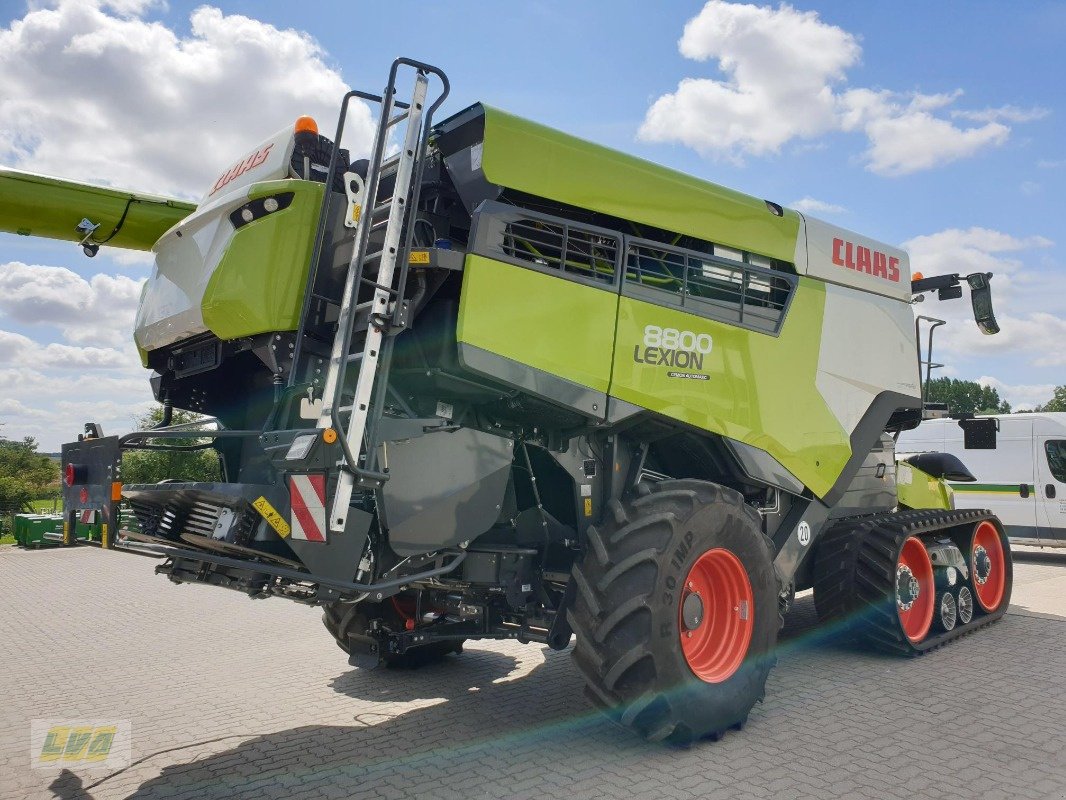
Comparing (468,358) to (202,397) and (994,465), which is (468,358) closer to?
(202,397)

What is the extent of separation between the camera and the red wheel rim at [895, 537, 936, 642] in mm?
6664

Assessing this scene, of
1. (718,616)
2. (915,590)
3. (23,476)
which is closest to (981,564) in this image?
(915,590)

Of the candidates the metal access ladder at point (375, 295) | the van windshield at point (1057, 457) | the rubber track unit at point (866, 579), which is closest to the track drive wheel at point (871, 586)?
the rubber track unit at point (866, 579)

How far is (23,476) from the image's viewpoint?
2470 cm

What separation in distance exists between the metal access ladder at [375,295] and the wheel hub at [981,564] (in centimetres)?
677

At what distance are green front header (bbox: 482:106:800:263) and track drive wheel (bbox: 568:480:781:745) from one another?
156cm

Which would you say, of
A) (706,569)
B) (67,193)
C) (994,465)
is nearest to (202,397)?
(67,193)

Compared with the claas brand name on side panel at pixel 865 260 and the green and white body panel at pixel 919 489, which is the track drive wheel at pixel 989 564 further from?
the claas brand name on side panel at pixel 865 260

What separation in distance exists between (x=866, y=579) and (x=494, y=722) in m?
3.22

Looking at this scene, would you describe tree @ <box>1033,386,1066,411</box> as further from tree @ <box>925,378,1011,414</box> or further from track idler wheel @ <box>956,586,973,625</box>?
track idler wheel @ <box>956,586,973,625</box>

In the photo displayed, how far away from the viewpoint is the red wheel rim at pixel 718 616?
181 inches

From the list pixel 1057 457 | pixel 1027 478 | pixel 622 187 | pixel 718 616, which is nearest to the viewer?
pixel 622 187

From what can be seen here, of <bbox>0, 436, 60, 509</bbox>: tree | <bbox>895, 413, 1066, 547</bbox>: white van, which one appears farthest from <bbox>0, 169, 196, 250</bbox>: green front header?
<bbox>0, 436, 60, 509</bbox>: tree

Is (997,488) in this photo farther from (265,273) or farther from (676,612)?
(265,273)
